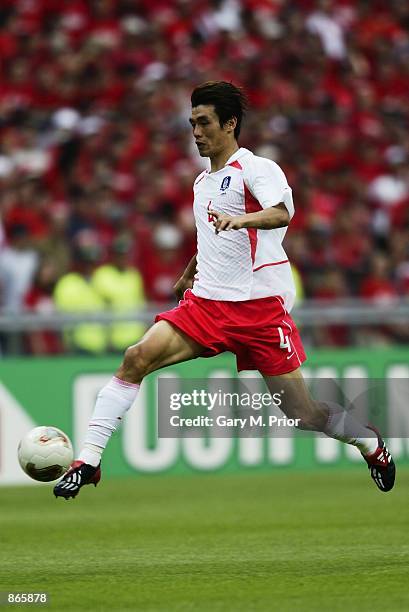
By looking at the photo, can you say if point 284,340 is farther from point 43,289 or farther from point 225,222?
point 43,289

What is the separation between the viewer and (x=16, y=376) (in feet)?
40.7

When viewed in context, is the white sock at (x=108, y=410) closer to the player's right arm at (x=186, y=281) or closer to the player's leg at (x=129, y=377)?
the player's leg at (x=129, y=377)

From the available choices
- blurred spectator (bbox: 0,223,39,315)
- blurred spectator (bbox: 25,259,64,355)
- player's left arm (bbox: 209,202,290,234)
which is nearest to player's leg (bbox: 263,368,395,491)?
player's left arm (bbox: 209,202,290,234)

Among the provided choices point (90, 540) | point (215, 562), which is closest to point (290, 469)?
point (90, 540)

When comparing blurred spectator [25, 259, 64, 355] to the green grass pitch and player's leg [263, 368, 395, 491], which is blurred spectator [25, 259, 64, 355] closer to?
the green grass pitch

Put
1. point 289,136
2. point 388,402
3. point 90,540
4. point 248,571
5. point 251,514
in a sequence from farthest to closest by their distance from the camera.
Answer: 1. point 289,136
2. point 388,402
3. point 251,514
4. point 90,540
5. point 248,571

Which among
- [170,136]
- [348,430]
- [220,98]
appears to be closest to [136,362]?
[348,430]

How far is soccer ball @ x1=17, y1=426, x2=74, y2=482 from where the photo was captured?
7.46 m

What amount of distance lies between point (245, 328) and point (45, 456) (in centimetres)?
126

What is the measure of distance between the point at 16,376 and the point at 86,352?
65cm

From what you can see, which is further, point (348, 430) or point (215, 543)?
point (215, 543)

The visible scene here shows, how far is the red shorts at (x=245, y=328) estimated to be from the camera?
24.6ft

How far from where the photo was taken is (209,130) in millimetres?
7512

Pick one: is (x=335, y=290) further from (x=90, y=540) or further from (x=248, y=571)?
(x=248, y=571)
